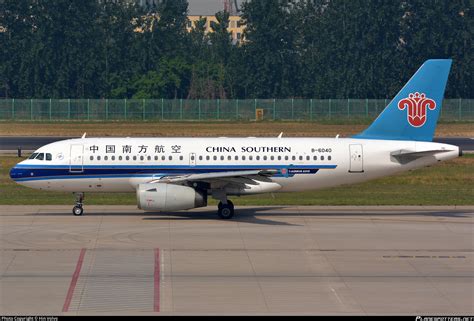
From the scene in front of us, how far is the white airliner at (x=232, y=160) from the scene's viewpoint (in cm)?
3925

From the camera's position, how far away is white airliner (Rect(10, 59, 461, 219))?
3925cm

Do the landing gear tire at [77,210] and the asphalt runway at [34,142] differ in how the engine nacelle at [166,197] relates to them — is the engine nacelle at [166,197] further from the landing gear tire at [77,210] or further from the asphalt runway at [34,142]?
the asphalt runway at [34,142]

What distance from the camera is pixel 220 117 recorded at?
10638 centimetres

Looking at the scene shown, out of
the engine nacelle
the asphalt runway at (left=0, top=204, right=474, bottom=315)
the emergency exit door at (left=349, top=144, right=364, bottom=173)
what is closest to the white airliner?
the emergency exit door at (left=349, top=144, right=364, bottom=173)

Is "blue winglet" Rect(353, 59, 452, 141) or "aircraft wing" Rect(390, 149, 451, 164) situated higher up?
"blue winglet" Rect(353, 59, 452, 141)

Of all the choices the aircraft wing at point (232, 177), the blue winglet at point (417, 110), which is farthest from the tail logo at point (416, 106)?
the aircraft wing at point (232, 177)

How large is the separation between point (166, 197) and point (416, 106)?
40.0 feet

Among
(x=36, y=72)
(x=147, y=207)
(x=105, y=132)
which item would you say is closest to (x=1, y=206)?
(x=147, y=207)

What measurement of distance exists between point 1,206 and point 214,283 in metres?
19.1

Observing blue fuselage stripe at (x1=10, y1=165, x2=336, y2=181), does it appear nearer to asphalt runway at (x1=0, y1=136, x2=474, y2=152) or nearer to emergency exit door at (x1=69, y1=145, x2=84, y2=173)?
emergency exit door at (x1=69, y1=145, x2=84, y2=173)

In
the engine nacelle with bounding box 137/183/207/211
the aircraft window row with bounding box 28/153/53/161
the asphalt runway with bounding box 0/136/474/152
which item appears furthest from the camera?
the asphalt runway with bounding box 0/136/474/152

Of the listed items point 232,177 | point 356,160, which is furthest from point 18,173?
point 356,160

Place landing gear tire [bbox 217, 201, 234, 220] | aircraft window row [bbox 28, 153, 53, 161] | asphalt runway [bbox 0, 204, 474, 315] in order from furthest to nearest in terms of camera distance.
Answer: aircraft window row [bbox 28, 153, 53, 161], landing gear tire [bbox 217, 201, 234, 220], asphalt runway [bbox 0, 204, 474, 315]

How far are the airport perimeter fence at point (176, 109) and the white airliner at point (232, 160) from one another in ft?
211
